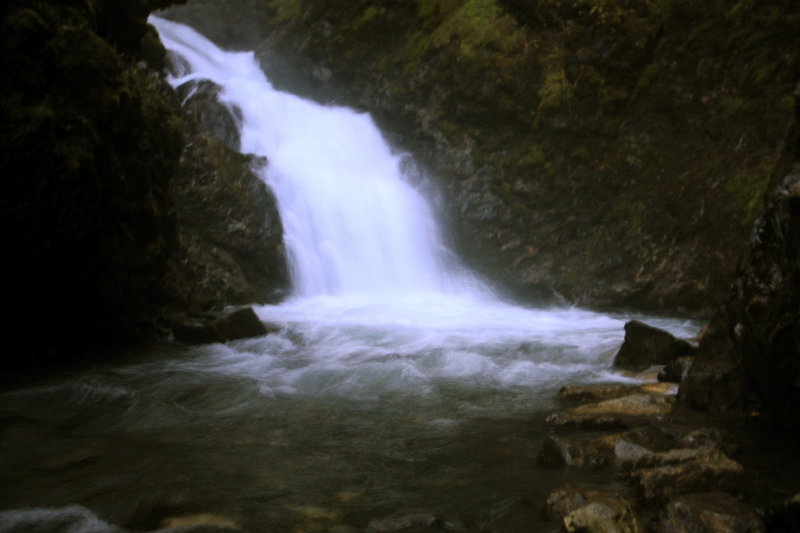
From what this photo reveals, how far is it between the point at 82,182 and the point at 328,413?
3720 millimetres

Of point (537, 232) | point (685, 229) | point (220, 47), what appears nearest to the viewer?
point (685, 229)

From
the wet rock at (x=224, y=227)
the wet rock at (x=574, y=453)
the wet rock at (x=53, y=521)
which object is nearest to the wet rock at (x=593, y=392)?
the wet rock at (x=574, y=453)

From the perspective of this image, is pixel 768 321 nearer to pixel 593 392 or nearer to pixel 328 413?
pixel 593 392

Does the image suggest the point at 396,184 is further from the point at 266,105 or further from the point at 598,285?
the point at 598,285

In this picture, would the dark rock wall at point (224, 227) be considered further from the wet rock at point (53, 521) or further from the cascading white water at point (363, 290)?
the wet rock at point (53, 521)

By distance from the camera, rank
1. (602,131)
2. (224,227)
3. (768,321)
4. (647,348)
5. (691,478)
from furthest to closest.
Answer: (602,131) → (224,227) → (647,348) → (768,321) → (691,478)

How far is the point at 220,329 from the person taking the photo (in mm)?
8758

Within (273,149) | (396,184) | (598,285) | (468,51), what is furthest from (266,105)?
(598,285)

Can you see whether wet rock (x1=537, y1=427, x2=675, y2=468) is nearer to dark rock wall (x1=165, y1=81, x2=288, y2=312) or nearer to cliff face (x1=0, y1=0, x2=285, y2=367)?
cliff face (x1=0, y1=0, x2=285, y2=367)

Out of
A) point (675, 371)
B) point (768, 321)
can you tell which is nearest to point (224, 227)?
point (675, 371)

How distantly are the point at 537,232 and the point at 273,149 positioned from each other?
A: 701 centimetres

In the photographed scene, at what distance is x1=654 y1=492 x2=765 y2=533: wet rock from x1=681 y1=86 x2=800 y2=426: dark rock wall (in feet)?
4.67

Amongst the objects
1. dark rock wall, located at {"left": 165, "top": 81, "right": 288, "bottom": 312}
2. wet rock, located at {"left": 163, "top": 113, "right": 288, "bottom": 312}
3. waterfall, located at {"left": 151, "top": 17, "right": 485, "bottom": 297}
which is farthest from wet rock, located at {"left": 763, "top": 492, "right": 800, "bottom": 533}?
waterfall, located at {"left": 151, "top": 17, "right": 485, "bottom": 297}

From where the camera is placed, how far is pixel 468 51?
45.0 ft
